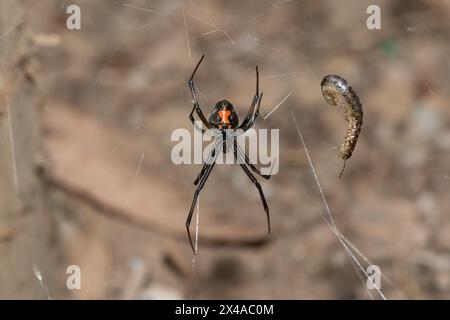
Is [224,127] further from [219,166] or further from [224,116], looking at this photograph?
[219,166]

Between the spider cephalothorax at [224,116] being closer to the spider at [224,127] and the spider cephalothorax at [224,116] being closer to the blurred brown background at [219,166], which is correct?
the spider at [224,127]

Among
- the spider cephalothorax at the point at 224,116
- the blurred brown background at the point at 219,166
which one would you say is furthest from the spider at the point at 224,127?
the blurred brown background at the point at 219,166

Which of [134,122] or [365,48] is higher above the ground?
[365,48]

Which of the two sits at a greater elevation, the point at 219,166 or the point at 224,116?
the point at 224,116

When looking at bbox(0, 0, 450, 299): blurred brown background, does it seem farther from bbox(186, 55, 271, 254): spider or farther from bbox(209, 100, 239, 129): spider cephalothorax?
bbox(209, 100, 239, 129): spider cephalothorax

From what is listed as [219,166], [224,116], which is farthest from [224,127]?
[219,166]
